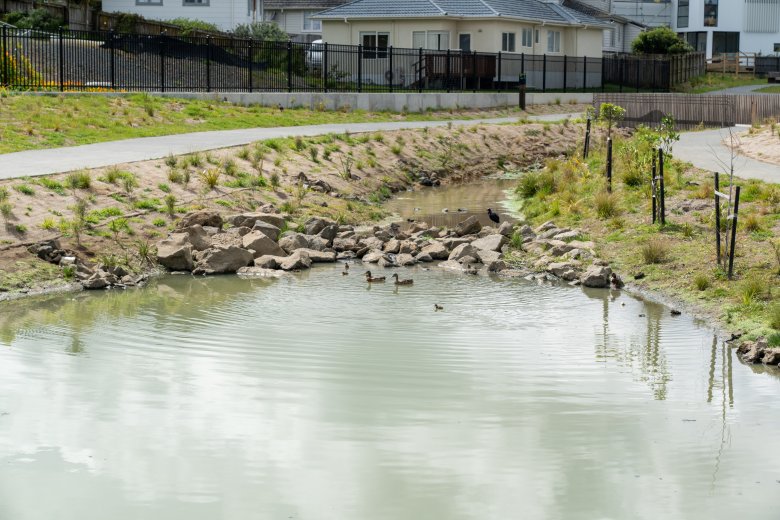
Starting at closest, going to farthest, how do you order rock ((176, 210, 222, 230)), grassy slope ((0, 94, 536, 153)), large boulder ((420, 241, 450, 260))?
large boulder ((420, 241, 450, 260))
rock ((176, 210, 222, 230))
grassy slope ((0, 94, 536, 153))

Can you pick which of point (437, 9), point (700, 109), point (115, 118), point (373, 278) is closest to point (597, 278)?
point (373, 278)

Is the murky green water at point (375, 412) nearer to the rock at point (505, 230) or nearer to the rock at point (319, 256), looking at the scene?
the rock at point (319, 256)

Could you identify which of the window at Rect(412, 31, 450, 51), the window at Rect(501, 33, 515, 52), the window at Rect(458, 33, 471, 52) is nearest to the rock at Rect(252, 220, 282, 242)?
the window at Rect(412, 31, 450, 51)

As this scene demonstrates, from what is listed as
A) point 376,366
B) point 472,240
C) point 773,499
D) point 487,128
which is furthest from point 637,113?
point 773,499

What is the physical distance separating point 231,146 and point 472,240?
8068 millimetres

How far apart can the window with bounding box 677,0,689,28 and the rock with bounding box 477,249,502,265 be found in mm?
69243

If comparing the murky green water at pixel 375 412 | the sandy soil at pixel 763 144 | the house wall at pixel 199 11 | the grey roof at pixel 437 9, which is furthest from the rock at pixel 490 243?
the house wall at pixel 199 11

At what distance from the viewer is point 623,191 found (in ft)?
81.7

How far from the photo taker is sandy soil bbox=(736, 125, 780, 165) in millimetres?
29484

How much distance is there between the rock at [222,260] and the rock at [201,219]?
1348mm

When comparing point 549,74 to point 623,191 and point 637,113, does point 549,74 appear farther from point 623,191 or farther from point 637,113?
point 623,191

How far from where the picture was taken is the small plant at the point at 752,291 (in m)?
16.1

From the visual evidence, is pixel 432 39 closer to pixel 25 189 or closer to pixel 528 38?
pixel 528 38

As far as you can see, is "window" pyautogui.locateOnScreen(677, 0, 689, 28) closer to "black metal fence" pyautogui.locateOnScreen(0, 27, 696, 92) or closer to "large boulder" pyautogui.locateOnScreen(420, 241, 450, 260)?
"black metal fence" pyautogui.locateOnScreen(0, 27, 696, 92)
